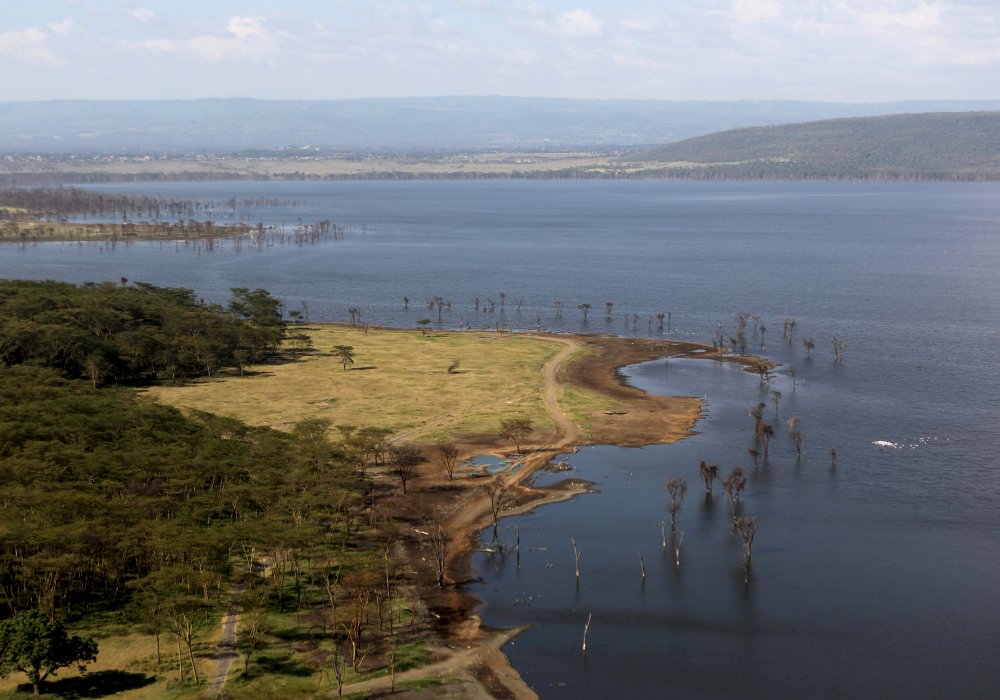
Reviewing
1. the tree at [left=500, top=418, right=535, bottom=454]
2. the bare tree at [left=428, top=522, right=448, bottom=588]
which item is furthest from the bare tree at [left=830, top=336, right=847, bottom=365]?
the bare tree at [left=428, top=522, right=448, bottom=588]

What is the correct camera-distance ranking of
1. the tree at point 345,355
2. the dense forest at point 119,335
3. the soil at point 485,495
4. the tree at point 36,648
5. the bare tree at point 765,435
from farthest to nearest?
the tree at point 345,355 → the dense forest at point 119,335 → the bare tree at point 765,435 → the soil at point 485,495 → the tree at point 36,648

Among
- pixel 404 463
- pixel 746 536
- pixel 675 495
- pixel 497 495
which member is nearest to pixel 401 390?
pixel 404 463

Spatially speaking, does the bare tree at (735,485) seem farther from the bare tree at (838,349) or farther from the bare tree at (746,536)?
the bare tree at (838,349)

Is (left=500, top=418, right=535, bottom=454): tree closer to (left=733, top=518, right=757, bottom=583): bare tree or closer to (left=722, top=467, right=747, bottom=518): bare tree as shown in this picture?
(left=722, top=467, right=747, bottom=518): bare tree

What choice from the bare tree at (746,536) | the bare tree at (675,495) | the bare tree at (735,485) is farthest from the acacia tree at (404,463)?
the bare tree at (746,536)

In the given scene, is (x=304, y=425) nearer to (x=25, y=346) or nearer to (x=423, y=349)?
(x=25, y=346)

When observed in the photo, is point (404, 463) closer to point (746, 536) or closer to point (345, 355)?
point (746, 536)

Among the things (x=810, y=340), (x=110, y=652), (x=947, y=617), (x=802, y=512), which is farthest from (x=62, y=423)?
(x=810, y=340)
